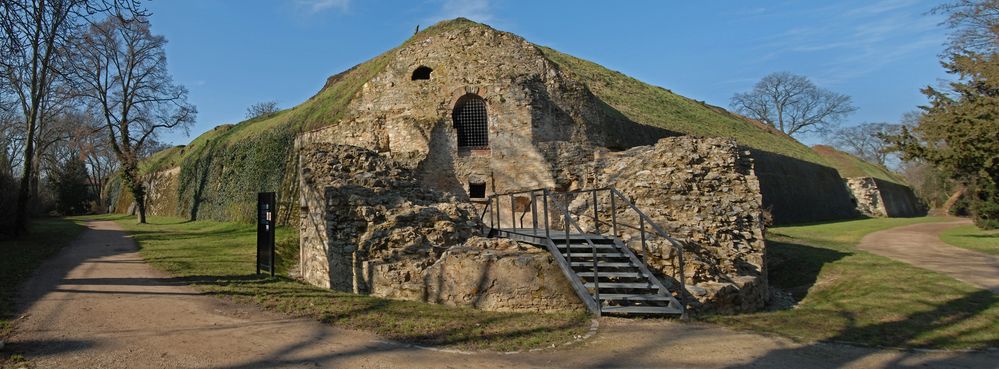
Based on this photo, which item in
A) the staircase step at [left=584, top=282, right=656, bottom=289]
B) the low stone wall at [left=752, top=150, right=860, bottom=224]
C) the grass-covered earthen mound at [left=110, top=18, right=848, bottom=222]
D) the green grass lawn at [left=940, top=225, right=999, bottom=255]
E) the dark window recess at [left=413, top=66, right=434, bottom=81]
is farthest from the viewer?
the low stone wall at [left=752, top=150, right=860, bottom=224]

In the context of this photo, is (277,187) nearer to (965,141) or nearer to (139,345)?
(139,345)

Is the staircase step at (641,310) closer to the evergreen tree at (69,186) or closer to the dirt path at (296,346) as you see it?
the dirt path at (296,346)

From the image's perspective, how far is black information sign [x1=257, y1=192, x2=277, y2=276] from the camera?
38.4 ft

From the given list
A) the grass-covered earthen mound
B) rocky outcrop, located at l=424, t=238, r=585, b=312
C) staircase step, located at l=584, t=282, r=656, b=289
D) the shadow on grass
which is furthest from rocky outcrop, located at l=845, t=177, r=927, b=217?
rocky outcrop, located at l=424, t=238, r=585, b=312

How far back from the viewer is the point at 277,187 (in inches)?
993

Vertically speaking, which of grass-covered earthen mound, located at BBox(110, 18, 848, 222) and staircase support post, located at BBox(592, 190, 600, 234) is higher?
grass-covered earthen mound, located at BBox(110, 18, 848, 222)

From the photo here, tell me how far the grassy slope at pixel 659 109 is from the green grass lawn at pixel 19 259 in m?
28.4

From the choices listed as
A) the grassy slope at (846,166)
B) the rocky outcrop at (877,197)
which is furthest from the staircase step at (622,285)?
the grassy slope at (846,166)

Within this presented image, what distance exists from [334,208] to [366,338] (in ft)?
15.8

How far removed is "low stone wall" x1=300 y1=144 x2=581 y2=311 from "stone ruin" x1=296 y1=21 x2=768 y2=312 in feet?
0.08

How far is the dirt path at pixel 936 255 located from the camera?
1223cm

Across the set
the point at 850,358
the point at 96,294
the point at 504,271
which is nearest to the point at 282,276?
the point at 96,294

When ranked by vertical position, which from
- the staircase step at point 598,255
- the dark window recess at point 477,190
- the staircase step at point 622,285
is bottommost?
the staircase step at point 622,285

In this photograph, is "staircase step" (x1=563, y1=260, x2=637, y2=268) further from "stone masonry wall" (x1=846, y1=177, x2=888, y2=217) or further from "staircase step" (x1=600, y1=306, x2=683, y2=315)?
"stone masonry wall" (x1=846, y1=177, x2=888, y2=217)
